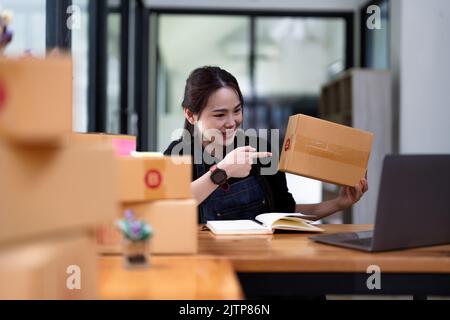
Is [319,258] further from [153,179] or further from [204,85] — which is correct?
[204,85]

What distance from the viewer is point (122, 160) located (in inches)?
50.1

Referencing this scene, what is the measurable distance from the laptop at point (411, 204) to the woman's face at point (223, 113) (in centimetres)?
78

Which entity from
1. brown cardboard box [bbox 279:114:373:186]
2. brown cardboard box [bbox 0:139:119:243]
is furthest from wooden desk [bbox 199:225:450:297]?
brown cardboard box [bbox 279:114:373:186]

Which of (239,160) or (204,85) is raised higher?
(204,85)

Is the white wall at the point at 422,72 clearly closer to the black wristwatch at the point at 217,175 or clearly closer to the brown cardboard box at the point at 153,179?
the black wristwatch at the point at 217,175

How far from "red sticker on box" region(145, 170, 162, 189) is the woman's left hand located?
0.90m

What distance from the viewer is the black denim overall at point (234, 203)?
2.14m

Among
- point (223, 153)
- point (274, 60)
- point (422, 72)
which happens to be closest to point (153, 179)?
point (223, 153)

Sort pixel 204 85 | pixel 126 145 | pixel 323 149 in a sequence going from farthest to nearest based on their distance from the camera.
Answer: pixel 204 85 → pixel 323 149 → pixel 126 145

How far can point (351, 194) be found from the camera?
2.03m

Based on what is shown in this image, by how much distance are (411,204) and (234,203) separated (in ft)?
2.90

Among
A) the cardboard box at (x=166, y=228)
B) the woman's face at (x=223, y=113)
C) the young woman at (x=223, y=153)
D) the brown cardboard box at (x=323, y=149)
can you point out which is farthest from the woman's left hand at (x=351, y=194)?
the cardboard box at (x=166, y=228)

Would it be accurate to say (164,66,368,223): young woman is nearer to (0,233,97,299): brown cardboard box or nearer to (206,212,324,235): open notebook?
(206,212,324,235): open notebook
